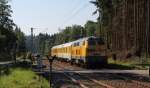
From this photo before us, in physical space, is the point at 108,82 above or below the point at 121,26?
below

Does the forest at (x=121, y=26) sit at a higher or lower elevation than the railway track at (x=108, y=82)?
higher

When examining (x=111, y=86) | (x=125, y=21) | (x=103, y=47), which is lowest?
(x=111, y=86)

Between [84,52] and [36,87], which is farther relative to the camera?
[84,52]

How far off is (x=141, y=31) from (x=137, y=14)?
13.0 feet

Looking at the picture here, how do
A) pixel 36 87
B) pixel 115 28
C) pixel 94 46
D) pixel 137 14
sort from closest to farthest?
pixel 36 87
pixel 94 46
pixel 137 14
pixel 115 28

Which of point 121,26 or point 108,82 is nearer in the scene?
point 108,82

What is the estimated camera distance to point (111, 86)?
27125 mm

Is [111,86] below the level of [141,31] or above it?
below

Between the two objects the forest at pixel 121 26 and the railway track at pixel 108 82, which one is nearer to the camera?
the railway track at pixel 108 82

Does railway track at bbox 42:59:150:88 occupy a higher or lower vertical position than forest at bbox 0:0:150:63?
lower

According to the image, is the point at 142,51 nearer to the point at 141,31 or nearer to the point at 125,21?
the point at 141,31

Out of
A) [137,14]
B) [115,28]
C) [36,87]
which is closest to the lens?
[36,87]

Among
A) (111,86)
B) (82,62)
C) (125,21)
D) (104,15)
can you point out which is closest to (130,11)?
(125,21)

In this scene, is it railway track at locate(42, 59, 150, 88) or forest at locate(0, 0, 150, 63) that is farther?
forest at locate(0, 0, 150, 63)
